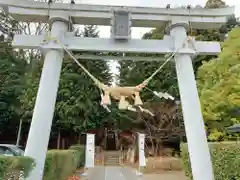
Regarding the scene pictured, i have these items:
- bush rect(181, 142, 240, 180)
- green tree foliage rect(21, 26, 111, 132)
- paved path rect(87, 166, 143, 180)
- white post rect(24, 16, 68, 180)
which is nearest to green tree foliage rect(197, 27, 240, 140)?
paved path rect(87, 166, 143, 180)

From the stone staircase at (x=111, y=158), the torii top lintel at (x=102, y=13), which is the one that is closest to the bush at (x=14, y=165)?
the torii top lintel at (x=102, y=13)

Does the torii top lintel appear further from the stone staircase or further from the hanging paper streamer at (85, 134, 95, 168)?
the stone staircase

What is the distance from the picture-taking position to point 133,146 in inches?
1042

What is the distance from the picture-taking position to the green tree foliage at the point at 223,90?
1237 centimetres

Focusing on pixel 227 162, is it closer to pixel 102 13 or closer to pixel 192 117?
pixel 192 117

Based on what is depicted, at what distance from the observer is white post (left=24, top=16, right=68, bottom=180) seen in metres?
6.13

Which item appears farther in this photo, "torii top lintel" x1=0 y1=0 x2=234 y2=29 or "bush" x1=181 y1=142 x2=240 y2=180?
"torii top lintel" x1=0 y1=0 x2=234 y2=29

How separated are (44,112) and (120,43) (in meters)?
2.10

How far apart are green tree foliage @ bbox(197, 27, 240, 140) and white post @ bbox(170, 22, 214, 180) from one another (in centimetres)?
545

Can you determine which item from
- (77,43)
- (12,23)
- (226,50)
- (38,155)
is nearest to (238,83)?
(226,50)

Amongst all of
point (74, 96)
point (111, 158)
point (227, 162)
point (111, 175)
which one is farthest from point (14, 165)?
point (111, 158)

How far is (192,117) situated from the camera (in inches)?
255

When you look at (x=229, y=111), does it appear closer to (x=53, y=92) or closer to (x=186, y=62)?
(x=186, y=62)

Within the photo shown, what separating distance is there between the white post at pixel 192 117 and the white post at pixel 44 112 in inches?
97.8
